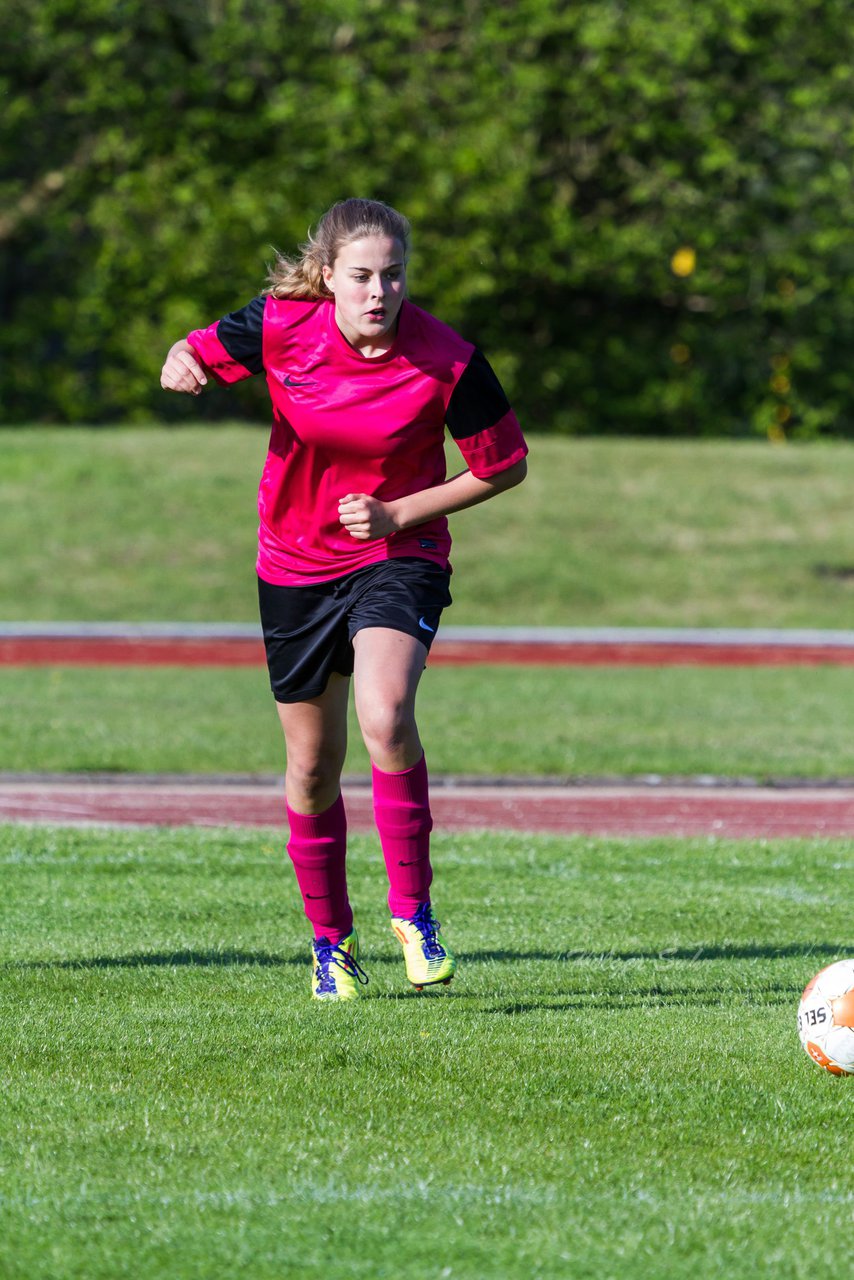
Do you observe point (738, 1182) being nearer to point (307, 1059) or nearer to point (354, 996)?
point (307, 1059)

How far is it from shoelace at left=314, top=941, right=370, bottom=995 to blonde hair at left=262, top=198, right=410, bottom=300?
1879 millimetres

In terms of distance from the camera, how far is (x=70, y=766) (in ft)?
35.7

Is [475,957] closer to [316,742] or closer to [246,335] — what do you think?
[316,742]

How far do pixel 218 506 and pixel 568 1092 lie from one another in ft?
73.6

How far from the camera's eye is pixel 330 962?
520cm

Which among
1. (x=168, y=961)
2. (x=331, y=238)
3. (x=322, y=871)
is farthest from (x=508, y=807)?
(x=331, y=238)

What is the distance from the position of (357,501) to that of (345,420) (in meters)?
0.27

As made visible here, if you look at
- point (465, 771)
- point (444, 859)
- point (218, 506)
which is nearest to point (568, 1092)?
point (444, 859)

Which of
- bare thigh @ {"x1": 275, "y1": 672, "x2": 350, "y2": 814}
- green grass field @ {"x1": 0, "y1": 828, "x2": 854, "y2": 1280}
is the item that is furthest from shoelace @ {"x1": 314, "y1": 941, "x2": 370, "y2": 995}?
bare thigh @ {"x1": 275, "y1": 672, "x2": 350, "y2": 814}

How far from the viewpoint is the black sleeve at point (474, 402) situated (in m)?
5.01

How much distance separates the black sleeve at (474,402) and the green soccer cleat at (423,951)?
1.36 m

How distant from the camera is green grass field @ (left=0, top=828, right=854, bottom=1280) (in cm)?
325

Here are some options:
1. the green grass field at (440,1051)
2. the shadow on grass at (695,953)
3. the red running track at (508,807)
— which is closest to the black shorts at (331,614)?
the green grass field at (440,1051)

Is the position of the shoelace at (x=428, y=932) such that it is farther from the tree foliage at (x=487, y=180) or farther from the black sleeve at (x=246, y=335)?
the tree foliage at (x=487, y=180)
